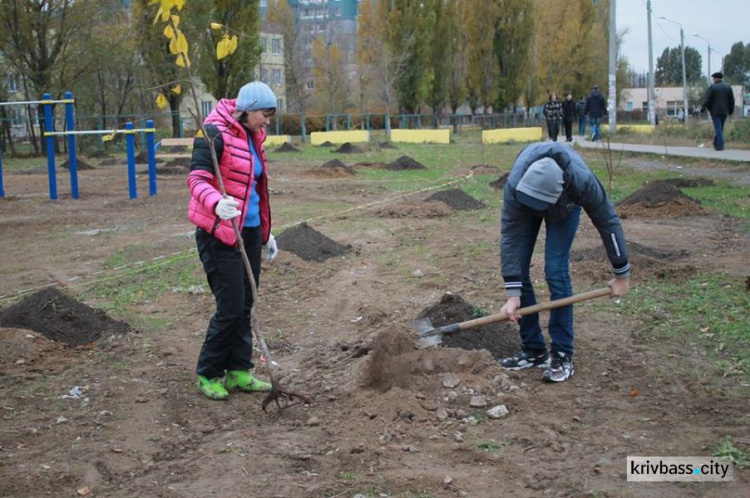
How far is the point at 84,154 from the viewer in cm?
3309

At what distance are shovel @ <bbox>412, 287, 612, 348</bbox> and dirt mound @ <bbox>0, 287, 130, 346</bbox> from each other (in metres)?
2.29

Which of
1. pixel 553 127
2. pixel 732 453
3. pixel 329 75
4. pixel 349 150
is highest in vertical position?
pixel 329 75

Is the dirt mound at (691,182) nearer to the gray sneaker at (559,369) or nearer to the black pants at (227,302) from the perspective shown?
the gray sneaker at (559,369)

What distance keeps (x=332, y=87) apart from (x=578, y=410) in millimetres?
51812

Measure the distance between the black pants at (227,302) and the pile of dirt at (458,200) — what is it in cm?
798

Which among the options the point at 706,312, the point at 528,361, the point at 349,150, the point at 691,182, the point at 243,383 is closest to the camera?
the point at 243,383

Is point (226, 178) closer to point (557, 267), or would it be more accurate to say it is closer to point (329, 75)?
point (557, 267)

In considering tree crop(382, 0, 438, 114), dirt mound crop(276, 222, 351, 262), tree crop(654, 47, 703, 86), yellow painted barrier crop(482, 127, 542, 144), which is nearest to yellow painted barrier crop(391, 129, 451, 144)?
yellow painted barrier crop(482, 127, 542, 144)

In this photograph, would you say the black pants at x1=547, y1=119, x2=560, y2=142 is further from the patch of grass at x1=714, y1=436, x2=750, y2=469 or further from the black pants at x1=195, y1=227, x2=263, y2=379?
the patch of grass at x1=714, y1=436, x2=750, y2=469

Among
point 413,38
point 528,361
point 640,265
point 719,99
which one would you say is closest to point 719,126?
point 719,99

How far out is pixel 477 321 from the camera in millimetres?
5016

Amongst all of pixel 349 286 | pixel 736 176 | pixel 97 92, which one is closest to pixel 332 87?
pixel 97 92

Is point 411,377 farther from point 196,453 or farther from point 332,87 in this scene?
point 332,87

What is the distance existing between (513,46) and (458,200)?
39.4m
